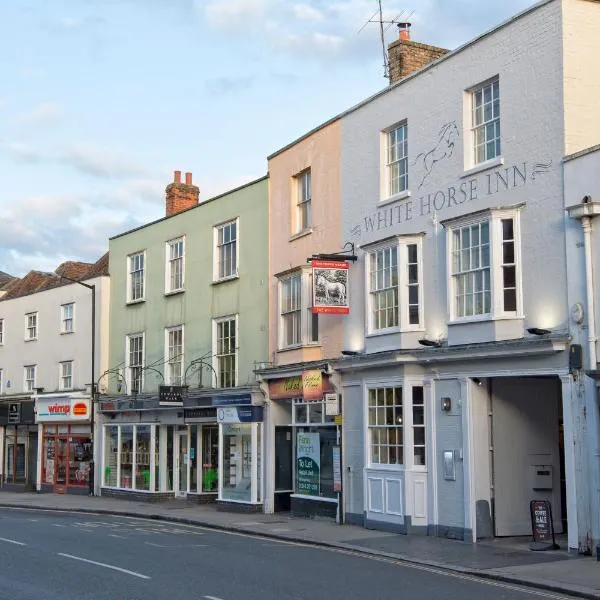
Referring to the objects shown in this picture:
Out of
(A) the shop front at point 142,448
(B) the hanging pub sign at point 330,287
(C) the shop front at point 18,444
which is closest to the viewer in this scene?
(B) the hanging pub sign at point 330,287

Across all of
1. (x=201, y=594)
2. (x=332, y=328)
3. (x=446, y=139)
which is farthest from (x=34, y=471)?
(x=201, y=594)

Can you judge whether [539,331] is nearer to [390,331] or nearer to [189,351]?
[390,331]

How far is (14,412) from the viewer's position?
38.6 metres

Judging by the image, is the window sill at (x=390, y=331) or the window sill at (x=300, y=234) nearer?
the window sill at (x=390, y=331)

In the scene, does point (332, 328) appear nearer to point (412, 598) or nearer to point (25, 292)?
point (412, 598)

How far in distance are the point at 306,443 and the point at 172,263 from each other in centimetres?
922

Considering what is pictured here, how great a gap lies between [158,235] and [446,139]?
46.1 ft

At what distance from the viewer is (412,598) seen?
11.9m

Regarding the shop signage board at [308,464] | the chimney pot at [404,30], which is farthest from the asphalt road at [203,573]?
the chimney pot at [404,30]

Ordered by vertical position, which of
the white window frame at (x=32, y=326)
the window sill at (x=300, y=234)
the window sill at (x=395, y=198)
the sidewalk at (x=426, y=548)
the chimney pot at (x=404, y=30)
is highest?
the chimney pot at (x=404, y=30)

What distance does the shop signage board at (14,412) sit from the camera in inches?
1508

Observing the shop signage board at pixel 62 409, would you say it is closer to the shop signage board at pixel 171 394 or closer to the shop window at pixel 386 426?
the shop signage board at pixel 171 394

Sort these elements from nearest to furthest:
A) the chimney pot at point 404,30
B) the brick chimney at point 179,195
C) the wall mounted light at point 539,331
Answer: the wall mounted light at point 539,331, the chimney pot at point 404,30, the brick chimney at point 179,195

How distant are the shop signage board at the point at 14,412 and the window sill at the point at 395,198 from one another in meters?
22.7
